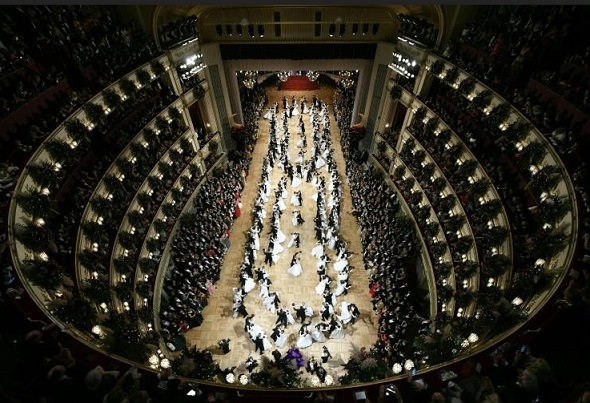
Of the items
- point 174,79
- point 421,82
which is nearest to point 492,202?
point 421,82

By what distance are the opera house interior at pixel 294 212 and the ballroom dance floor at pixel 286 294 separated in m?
0.14

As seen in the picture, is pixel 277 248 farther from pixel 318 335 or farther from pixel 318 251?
pixel 318 335

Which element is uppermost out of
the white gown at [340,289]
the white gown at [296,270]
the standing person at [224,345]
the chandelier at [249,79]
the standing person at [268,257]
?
the chandelier at [249,79]

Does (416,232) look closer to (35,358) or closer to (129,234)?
(129,234)

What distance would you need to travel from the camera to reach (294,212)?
1125 inches

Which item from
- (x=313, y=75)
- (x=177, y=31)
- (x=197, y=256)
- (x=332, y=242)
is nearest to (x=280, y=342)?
Result: (x=197, y=256)

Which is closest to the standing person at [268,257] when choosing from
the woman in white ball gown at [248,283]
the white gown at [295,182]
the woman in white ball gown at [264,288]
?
the woman in white ball gown at [264,288]

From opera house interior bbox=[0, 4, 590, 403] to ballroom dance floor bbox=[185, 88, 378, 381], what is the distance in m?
0.14

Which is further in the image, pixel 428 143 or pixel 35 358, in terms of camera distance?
pixel 428 143

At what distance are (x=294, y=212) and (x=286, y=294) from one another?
7.33 meters

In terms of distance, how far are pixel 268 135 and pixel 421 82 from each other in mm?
18608

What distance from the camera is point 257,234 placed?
86.8 feet

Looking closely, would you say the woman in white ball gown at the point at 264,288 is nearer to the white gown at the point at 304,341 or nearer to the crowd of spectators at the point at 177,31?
the white gown at the point at 304,341

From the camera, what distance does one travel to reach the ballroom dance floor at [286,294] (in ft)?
67.9
